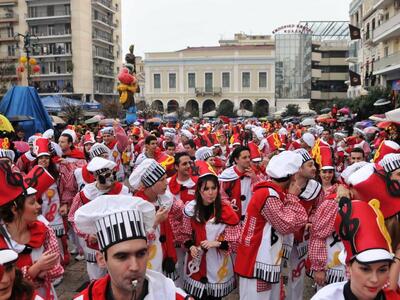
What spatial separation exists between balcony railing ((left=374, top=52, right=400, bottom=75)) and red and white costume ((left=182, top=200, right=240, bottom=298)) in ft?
87.6

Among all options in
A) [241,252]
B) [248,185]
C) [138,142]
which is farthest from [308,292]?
[138,142]

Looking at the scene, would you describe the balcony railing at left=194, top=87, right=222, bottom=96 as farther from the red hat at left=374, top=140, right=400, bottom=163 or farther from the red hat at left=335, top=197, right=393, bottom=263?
the red hat at left=335, top=197, right=393, bottom=263

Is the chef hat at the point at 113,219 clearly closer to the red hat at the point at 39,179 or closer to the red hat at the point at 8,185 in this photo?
the red hat at the point at 8,185

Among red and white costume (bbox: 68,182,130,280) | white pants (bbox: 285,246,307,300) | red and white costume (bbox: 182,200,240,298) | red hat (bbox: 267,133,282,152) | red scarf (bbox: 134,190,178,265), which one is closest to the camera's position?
red scarf (bbox: 134,190,178,265)

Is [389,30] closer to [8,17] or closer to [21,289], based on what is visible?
[21,289]

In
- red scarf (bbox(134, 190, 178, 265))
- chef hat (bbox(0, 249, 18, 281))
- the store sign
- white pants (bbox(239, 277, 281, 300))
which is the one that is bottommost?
white pants (bbox(239, 277, 281, 300))

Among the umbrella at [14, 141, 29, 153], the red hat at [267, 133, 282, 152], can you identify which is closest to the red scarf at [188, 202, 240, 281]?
the umbrella at [14, 141, 29, 153]

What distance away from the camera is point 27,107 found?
14.0 m

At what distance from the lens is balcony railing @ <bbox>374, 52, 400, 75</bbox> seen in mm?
28578

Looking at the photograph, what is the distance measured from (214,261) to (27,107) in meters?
11.4


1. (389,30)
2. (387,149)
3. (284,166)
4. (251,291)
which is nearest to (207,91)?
(389,30)

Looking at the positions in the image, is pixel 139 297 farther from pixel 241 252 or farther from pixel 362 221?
pixel 241 252

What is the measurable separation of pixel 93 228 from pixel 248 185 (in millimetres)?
3968

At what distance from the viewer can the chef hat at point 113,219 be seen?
2.27m
